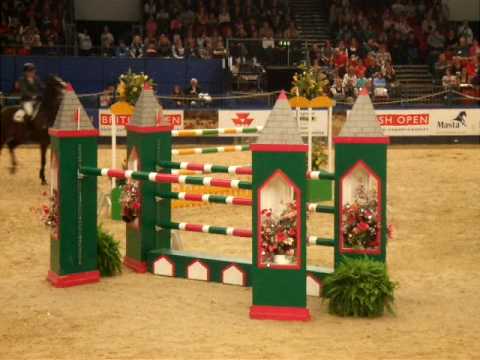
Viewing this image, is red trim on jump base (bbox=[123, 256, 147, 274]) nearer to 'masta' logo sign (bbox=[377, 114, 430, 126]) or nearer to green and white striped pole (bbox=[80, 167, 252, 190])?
green and white striped pole (bbox=[80, 167, 252, 190])

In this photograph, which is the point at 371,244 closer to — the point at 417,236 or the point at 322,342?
the point at 322,342

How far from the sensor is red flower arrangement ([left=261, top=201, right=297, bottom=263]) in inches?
407

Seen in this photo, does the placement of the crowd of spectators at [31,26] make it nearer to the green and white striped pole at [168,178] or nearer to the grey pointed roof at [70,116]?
the grey pointed roof at [70,116]

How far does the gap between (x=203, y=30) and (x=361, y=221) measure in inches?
822

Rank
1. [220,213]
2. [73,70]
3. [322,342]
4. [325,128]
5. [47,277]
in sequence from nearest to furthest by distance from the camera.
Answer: [322,342] < [47,277] < [220,213] < [325,128] < [73,70]

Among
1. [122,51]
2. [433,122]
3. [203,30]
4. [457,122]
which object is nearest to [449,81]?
[457,122]

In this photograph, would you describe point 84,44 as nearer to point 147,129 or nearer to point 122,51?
point 122,51

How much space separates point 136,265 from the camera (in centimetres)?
1262

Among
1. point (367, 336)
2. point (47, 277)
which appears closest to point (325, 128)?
point (47, 277)

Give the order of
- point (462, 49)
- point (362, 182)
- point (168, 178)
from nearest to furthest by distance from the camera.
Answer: point (362, 182) < point (168, 178) < point (462, 49)

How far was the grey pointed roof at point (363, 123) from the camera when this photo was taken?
35.0 ft

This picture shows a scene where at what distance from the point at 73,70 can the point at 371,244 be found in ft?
61.1

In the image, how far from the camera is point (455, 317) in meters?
10.4

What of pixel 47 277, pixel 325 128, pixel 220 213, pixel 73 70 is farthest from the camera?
pixel 73 70
